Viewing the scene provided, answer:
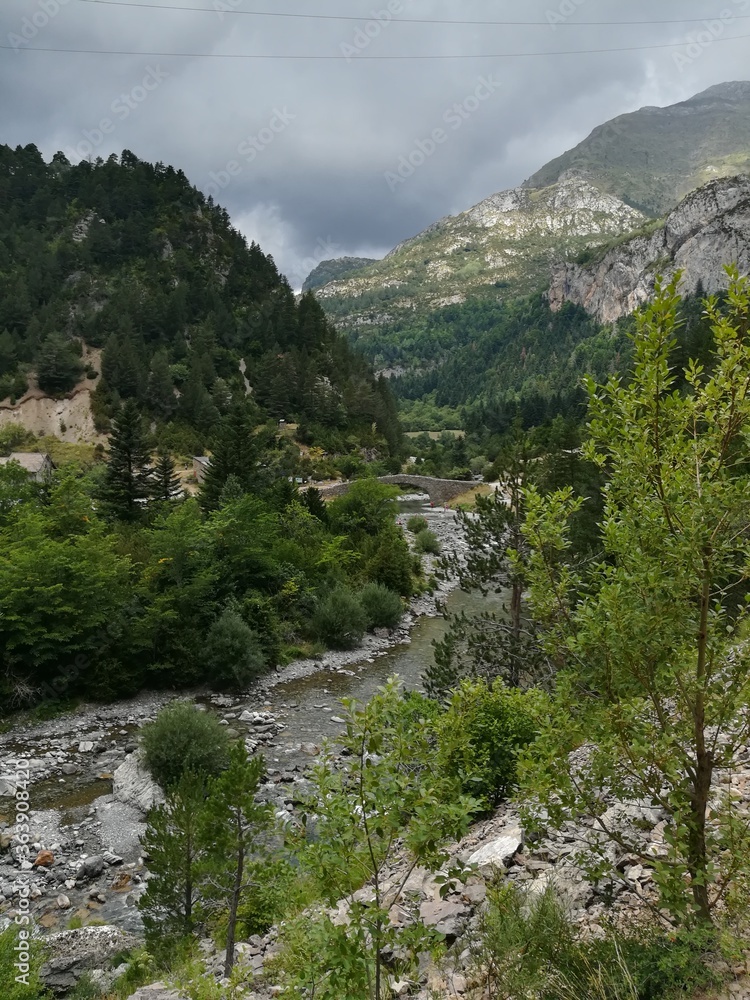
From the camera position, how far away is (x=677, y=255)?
13138 centimetres

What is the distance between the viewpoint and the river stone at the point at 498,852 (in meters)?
6.14

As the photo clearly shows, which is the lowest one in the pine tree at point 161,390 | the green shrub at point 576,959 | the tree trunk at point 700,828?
the green shrub at point 576,959

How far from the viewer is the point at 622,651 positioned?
320 cm

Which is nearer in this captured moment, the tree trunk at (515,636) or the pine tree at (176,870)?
the pine tree at (176,870)

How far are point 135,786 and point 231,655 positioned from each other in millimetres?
5871

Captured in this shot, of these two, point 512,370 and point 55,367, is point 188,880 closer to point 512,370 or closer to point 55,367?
point 55,367

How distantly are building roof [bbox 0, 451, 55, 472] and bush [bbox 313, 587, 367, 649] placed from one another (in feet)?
91.7

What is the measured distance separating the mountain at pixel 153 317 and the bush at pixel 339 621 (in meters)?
29.9

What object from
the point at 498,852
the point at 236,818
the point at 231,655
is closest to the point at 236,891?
the point at 236,818

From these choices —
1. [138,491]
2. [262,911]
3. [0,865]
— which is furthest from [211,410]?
[262,911]

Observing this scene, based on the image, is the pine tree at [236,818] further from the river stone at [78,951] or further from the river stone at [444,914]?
the river stone at [78,951]

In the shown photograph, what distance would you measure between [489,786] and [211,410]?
46884mm

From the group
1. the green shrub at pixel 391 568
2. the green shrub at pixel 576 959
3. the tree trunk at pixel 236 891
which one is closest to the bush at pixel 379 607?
the green shrub at pixel 391 568

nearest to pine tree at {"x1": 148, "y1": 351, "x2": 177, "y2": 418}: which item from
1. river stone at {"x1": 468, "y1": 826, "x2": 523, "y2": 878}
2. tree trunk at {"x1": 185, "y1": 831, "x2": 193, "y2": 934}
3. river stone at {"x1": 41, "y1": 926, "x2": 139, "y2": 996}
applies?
river stone at {"x1": 41, "y1": 926, "x2": 139, "y2": 996}
